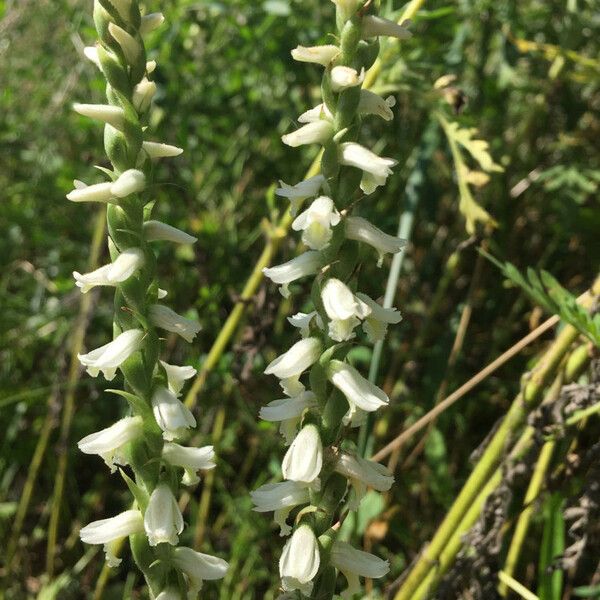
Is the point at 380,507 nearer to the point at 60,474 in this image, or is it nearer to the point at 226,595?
the point at 226,595

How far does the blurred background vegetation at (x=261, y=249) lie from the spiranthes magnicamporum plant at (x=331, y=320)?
83 cm

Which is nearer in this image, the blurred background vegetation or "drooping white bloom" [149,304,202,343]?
"drooping white bloom" [149,304,202,343]

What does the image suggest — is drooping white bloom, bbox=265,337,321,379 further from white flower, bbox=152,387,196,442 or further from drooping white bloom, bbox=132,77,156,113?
drooping white bloom, bbox=132,77,156,113

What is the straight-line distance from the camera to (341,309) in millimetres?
590

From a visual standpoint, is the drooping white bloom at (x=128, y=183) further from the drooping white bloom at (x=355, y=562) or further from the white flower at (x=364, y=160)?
the drooping white bloom at (x=355, y=562)

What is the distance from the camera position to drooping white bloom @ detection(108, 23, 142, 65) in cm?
59

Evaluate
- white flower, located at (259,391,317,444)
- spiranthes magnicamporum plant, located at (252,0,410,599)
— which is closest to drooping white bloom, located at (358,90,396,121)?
spiranthes magnicamporum plant, located at (252,0,410,599)

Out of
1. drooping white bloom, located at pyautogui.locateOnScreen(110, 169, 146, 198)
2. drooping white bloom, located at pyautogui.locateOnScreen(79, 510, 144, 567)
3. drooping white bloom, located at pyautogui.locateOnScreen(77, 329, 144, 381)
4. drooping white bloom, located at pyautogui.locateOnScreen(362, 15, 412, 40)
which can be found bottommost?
drooping white bloom, located at pyautogui.locateOnScreen(79, 510, 144, 567)

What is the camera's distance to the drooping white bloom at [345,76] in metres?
0.58

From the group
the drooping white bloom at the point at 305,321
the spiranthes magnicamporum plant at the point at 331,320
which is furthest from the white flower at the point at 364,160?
the drooping white bloom at the point at 305,321

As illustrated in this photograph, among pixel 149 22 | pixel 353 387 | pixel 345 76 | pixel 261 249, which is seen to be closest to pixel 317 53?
pixel 345 76

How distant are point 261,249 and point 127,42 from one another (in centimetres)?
146

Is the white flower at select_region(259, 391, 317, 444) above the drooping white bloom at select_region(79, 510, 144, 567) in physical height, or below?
above

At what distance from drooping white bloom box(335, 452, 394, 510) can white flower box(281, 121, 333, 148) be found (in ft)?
0.80
